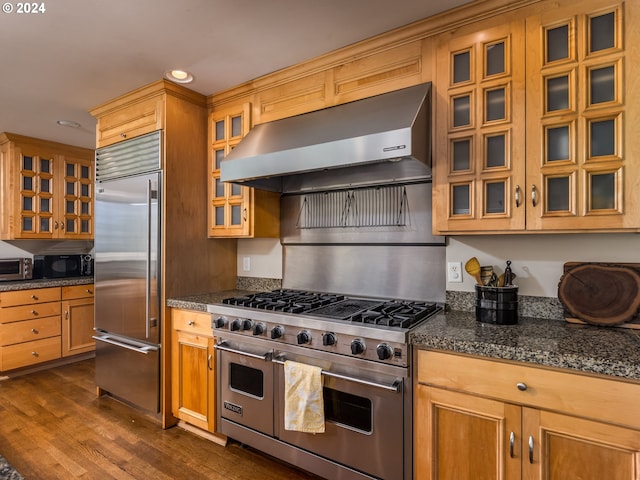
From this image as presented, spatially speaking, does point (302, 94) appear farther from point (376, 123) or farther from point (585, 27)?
point (585, 27)

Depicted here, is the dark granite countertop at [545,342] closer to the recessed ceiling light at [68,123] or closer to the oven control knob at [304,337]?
the oven control knob at [304,337]

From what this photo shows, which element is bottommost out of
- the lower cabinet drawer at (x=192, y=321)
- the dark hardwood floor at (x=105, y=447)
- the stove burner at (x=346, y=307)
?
the dark hardwood floor at (x=105, y=447)

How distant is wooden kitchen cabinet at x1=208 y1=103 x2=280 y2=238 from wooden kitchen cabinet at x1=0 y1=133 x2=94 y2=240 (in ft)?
8.34

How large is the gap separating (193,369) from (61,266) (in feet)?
9.14

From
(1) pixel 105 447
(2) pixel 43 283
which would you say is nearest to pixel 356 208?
(1) pixel 105 447

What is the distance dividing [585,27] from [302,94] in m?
1.48

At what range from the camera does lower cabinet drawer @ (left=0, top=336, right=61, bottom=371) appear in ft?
11.5

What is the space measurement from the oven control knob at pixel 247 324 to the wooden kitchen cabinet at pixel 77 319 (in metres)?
2.85

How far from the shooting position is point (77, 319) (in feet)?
13.2

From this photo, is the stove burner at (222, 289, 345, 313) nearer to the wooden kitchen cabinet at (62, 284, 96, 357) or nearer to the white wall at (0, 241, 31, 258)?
the wooden kitchen cabinet at (62, 284, 96, 357)

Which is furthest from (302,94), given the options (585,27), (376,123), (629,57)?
(629,57)

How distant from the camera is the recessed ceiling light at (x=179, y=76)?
244cm

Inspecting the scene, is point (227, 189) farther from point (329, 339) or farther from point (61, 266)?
point (61, 266)

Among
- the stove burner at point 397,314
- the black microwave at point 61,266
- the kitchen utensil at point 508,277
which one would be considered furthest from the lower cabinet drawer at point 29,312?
the kitchen utensil at point 508,277
